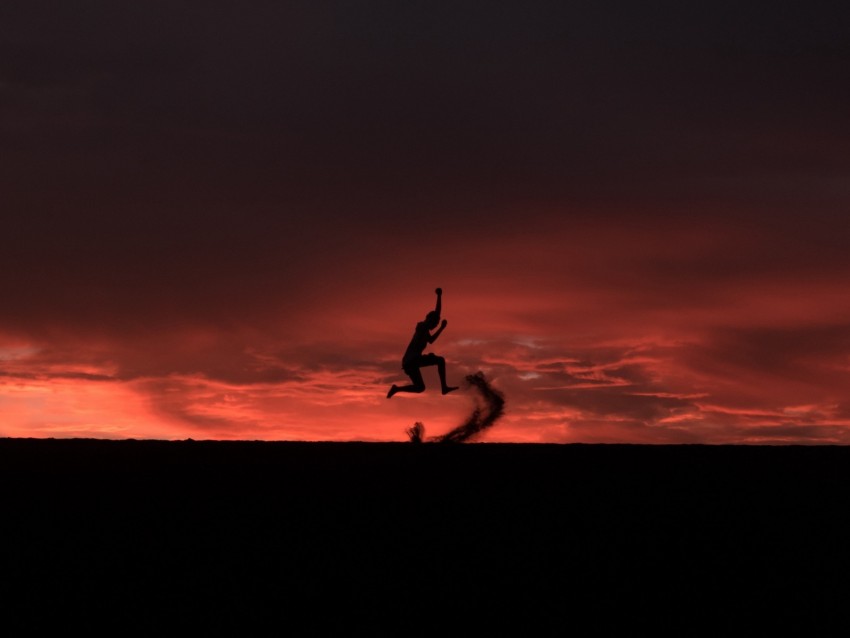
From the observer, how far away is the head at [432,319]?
70.8 feet

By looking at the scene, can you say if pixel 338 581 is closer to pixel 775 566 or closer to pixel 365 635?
pixel 365 635

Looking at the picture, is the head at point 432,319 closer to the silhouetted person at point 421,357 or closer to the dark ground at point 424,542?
the silhouetted person at point 421,357

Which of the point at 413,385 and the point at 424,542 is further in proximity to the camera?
the point at 413,385

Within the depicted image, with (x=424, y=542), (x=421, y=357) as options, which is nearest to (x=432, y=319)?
(x=421, y=357)

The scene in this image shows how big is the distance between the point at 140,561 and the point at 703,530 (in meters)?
6.08

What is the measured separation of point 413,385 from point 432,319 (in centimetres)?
167

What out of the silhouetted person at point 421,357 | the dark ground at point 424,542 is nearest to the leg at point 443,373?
the silhouetted person at point 421,357

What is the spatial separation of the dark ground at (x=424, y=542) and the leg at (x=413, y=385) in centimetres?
602

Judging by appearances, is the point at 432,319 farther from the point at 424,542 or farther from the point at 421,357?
the point at 424,542

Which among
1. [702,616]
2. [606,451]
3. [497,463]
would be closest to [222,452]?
[497,463]

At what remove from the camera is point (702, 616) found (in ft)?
36.7

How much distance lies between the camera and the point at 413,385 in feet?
74.2

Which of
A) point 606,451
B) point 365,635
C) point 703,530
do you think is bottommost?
point 365,635

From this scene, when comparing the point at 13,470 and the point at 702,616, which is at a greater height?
the point at 13,470
